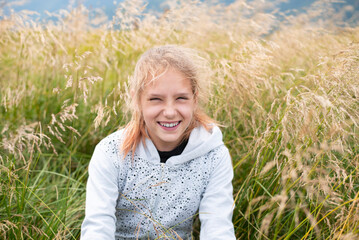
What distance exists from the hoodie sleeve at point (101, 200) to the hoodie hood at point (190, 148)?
197mm

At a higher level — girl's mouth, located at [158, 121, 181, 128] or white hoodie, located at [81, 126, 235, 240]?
girl's mouth, located at [158, 121, 181, 128]

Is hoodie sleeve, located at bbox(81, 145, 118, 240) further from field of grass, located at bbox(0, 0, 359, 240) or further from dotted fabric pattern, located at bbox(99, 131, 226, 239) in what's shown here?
field of grass, located at bbox(0, 0, 359, 240)

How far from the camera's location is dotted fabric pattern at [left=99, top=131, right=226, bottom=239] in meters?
1.72

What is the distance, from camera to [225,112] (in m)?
2.60

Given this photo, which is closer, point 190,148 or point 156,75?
point 156,75

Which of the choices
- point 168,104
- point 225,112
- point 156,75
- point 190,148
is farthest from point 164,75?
point 225,112

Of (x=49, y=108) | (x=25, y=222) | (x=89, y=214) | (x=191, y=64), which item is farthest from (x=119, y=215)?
(x=49, y=108)

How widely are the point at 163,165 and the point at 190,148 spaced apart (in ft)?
0.59

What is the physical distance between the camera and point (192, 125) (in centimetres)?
188

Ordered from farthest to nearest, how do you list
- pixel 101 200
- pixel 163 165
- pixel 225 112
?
pixel 225 112, pixel 163 165, pixel 101 200

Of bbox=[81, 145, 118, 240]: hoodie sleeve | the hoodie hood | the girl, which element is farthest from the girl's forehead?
bbox=[81, 145, 118, 240]: hoodie sleeve

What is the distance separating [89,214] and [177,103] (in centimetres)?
71

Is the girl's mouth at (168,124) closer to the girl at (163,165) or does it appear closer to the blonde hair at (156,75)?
the girl at (163,165)

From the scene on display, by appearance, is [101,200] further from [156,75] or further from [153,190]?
[156,75]
